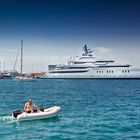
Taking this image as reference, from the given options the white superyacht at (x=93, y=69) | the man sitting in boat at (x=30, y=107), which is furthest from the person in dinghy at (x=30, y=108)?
the white superyacht at (x=93, y=69)

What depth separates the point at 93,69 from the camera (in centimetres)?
16300

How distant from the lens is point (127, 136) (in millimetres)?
23031

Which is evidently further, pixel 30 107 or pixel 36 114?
pixel 30 107

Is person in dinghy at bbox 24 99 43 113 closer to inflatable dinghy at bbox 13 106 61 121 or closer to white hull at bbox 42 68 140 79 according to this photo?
inflatable dinghy at bbox 13 106 61 121

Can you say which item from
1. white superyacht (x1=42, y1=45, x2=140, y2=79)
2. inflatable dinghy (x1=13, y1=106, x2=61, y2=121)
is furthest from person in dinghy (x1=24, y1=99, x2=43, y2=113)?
white superyacht (x1=42, y1=45, x2=140, y2=79)

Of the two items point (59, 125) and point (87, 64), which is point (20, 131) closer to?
point (59, 125)

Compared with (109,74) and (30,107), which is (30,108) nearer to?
(30,107)

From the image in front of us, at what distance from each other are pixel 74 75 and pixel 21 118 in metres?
139

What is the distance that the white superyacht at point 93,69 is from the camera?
160375 millimetres

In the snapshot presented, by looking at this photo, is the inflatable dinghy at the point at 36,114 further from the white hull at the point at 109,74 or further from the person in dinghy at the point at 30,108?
the white hull at the point at 109,74

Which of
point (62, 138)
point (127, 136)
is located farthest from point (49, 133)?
point (127, 136)

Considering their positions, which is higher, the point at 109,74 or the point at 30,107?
the point at 109,74

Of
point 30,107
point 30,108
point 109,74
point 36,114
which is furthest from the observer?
point 109,74

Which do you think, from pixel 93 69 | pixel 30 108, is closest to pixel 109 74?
pixel 93 69
